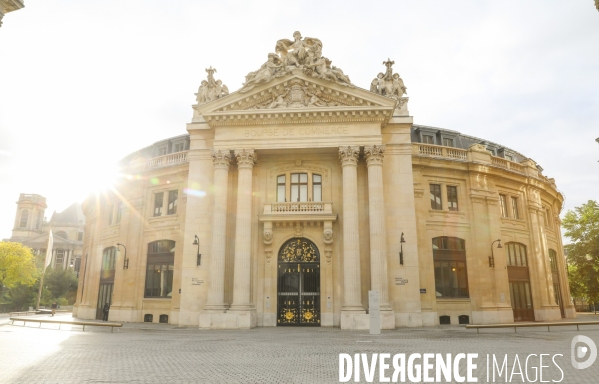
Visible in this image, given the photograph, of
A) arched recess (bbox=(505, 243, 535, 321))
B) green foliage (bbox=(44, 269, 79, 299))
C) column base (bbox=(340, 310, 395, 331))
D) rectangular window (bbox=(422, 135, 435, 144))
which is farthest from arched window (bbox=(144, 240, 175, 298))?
green foliage (bbox=(44, 269, 79, 299))

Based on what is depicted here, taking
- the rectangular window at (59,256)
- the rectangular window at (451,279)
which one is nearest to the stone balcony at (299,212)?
the rectangular window at (451,279)

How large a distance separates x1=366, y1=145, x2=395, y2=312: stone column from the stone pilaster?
847 centimetres

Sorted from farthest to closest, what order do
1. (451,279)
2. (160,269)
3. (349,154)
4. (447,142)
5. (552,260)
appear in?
(552,260), (447,142), (160,269), (451,279), (349,154)

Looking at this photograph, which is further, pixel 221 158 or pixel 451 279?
pixel 451 279

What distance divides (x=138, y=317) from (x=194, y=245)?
9.51 meters

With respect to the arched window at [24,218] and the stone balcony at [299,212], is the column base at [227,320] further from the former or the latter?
the arched window at [24,218]

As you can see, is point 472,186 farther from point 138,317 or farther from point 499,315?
point 138,317

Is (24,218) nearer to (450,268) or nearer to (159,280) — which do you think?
(159,280)

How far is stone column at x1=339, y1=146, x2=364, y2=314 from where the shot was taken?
27938 millimetres

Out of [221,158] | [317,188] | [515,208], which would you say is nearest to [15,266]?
[221,158]

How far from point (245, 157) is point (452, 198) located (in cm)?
1770

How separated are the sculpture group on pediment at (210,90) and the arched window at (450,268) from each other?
2069 cm

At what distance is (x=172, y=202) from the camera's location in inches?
1460

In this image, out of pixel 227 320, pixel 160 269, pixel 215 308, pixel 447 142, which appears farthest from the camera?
pixel 447 142
